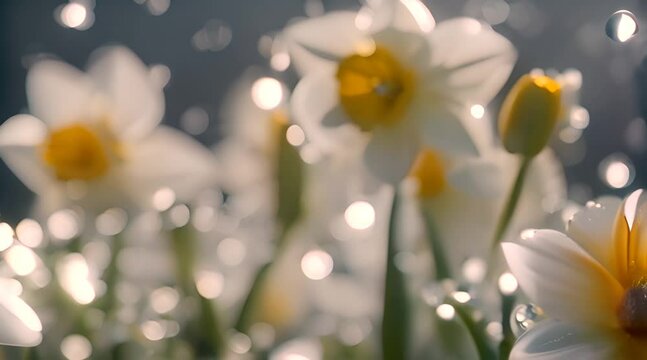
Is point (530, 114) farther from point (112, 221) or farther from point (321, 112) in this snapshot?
point (112, 221)

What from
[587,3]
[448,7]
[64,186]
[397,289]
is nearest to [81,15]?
[64,186]

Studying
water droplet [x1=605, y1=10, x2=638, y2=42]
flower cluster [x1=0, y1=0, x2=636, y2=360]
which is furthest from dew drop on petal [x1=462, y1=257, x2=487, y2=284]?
water droplet [x1=605, y1=10, x2=638, y2=42]

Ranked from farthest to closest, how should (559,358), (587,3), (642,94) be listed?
1. (587,3)
2. (642,94)
3. (559,358)

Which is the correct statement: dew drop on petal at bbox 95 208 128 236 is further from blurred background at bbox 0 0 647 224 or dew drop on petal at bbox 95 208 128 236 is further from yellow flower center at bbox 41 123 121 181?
blurred background at bbox 0 0 647 224

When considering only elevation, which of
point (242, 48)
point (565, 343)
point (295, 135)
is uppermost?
point (242, 48)

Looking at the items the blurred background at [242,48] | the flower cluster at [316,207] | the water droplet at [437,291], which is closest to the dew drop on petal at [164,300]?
the flower cluster at [316,207]

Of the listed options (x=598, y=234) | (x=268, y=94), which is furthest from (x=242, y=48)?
(x=598, y=234)

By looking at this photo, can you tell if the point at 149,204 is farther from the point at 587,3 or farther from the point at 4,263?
the point at 587,3

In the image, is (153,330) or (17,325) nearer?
(17,325)
